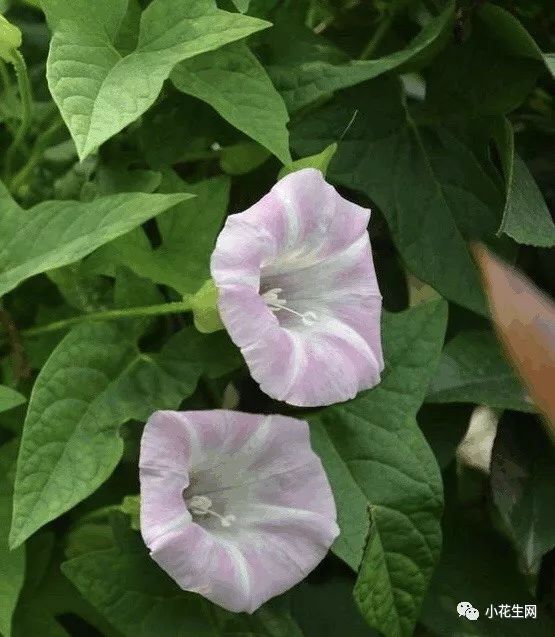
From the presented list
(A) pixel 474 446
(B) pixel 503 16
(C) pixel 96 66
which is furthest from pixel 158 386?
(A) pixel 474 446

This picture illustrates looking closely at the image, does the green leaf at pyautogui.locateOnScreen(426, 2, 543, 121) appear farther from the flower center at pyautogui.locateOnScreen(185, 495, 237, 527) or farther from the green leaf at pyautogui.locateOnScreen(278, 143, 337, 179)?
the flower center at pyautogui.locateOnScreen(185, 495, 237, 527)

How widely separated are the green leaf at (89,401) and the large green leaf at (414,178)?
0.13 metres

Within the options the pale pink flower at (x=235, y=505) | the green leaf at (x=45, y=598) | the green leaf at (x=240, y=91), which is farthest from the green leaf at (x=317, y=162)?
the green leaf at (x=45, y=598)

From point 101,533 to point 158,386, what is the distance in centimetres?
12

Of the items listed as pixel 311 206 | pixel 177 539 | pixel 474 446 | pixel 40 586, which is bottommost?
pixel 474 446

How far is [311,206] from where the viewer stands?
44 cm

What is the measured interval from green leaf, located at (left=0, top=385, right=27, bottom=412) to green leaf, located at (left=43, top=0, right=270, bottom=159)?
5.0 inches

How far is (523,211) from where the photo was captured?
0.50 meters

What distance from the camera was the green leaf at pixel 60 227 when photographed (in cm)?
43

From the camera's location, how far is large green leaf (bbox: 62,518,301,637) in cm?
49

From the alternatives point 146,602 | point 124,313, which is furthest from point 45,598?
point 124,313

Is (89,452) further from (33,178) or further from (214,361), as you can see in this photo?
(33,178)

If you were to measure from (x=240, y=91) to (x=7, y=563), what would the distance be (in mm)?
262

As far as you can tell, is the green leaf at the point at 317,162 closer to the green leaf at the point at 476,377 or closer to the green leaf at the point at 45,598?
the green leaf at the point at 476,377
